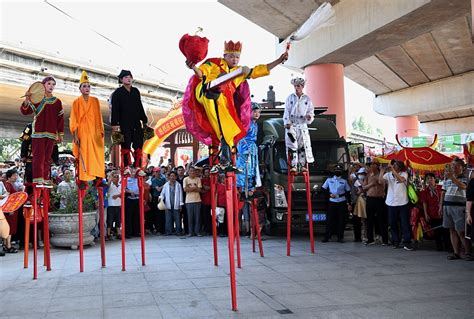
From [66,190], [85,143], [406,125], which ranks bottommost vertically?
[66,190]

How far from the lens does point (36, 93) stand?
270 inches

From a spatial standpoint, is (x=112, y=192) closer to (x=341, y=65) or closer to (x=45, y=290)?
(x=45, y=290)

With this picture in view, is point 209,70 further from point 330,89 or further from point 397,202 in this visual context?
point 330,89

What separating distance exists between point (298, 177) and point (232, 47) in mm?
5196

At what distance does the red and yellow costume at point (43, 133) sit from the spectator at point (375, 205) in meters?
6.24

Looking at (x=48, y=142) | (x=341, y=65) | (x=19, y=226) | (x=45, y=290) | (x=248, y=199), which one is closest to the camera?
(x=45, y=290)

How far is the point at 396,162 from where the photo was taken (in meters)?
9.12

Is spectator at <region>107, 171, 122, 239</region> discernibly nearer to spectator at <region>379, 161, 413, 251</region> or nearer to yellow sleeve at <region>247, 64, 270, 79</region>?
spectator at <region>379, 161, 413, 251</region>

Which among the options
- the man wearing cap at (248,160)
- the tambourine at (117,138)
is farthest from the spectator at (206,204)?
the tambourine at (117,138)

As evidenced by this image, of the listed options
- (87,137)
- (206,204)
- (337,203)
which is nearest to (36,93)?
(87,137)

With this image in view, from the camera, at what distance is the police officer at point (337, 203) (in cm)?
988

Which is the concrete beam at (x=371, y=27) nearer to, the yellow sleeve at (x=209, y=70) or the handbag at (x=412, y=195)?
the handbag at (x=412, y=195)

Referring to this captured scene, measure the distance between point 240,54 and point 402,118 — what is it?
2661 centimetres

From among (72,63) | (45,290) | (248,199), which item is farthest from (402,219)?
(72,63)
